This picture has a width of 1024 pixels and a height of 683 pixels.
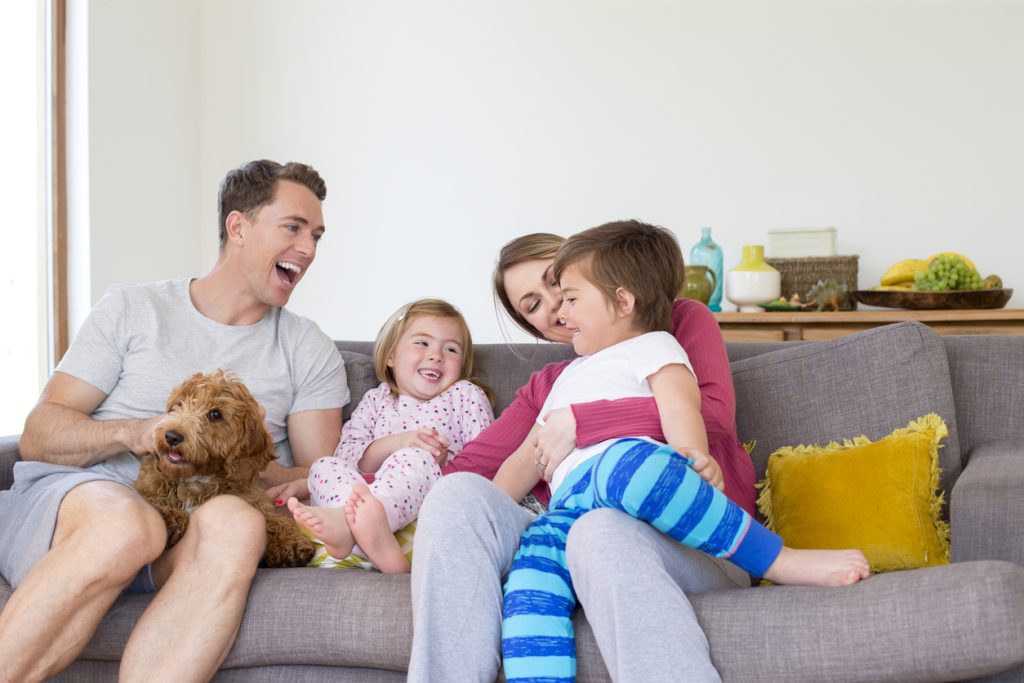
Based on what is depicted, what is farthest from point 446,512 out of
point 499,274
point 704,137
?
point 704,137

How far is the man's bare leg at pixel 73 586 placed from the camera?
5.37ft

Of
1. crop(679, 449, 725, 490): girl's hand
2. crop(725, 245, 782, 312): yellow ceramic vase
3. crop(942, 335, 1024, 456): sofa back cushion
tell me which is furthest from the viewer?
crop(725, 245, 782, 312): yellow ceramic vase

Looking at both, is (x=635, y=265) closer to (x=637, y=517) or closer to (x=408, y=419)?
(x=637, y=517)

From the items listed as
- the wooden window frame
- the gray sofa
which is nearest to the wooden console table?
the gray sofa

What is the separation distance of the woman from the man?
15.7 inches

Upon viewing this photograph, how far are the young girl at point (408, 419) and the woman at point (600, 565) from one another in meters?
0.30

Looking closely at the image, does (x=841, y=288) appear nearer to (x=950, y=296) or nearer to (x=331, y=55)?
(x=950, y=296)

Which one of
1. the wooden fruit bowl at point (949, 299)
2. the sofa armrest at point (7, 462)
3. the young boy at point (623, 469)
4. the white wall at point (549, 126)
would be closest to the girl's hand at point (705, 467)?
the young boy at point (623, 469)

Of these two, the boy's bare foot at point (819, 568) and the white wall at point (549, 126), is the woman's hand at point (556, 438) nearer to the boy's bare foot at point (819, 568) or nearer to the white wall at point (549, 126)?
the boy's bare foot at point (819, 568)

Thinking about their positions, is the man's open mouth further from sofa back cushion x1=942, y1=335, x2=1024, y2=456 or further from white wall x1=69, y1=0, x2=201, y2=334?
white wall x1=69, y1=0, x2=201, y2=334

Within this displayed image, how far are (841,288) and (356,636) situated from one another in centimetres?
288

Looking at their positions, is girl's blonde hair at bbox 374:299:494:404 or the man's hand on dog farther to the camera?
girl's blonde hair at bbox 374:299:494:404

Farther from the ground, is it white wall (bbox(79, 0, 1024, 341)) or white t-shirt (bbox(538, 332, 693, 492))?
white wall (bbox(79, 0, 1024, 341))

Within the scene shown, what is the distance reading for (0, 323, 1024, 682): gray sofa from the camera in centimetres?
140
